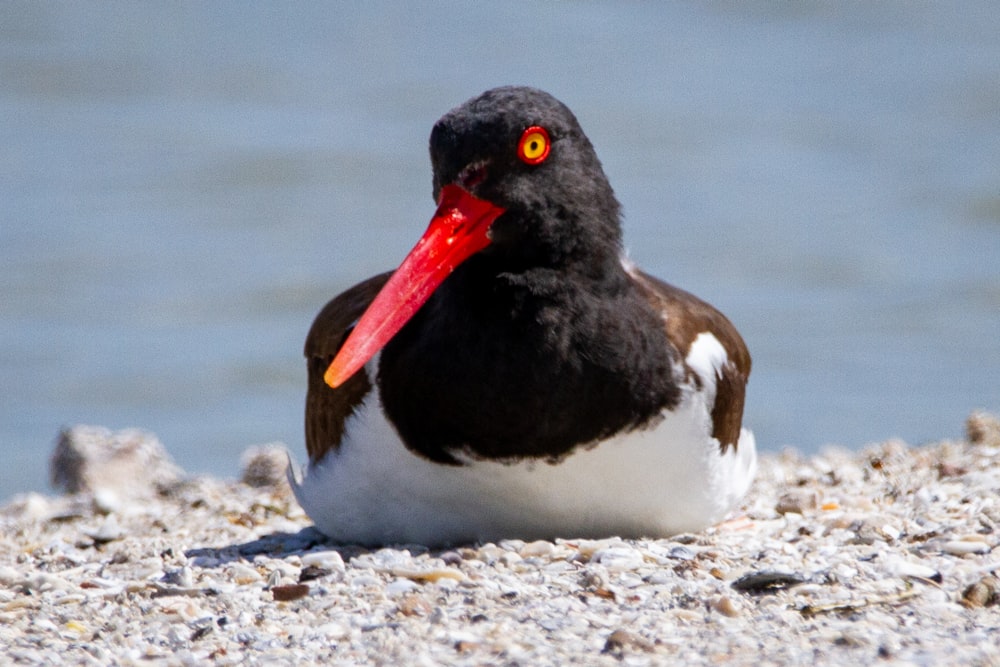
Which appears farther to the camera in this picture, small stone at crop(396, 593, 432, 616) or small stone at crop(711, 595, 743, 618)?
small stone at crop(396, 593, 432, 616)

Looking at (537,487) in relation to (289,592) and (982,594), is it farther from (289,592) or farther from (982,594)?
(982,594)

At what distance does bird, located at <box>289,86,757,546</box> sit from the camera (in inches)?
176

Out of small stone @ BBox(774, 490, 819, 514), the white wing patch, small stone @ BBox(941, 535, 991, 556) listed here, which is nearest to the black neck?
the white wing patch

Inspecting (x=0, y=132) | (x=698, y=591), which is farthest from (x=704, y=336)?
(x=0, y=132)

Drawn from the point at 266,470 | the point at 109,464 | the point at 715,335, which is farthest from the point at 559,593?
the point at 109,464

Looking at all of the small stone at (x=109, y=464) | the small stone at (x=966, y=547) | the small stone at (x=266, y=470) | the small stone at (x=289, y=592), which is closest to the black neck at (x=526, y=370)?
the small stone at (x=289, y=592)

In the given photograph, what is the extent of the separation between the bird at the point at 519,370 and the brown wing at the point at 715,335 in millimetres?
39

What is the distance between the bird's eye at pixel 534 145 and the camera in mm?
4480

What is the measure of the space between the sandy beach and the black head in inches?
37.4

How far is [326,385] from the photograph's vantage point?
5.17 metres

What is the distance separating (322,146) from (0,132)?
3.35 meters

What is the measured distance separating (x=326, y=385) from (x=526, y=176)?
118 cm

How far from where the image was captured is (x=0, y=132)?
1488 cm

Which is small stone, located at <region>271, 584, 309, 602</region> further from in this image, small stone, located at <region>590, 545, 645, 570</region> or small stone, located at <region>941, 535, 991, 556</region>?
small stone, located at <region>941, 535, 991, 556</region>
